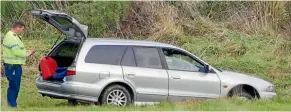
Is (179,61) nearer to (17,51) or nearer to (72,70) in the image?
(72,70)

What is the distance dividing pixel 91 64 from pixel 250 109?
2.78 meters

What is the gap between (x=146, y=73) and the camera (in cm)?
1151

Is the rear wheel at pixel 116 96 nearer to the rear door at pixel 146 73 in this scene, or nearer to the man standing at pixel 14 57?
the rear door at pixel 146 73

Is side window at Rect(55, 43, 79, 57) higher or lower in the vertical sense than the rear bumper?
higher

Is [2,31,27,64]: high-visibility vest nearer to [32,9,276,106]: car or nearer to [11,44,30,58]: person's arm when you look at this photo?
[11,44,30,58]: person's arm

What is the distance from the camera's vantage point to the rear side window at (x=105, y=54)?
37.0 ft

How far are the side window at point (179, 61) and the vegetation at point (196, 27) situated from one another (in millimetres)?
4113

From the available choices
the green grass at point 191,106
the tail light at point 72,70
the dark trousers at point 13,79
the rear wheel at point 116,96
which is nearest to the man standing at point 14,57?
the dark trousers at point 13,79

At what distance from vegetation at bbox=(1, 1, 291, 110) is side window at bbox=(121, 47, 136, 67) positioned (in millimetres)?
4804

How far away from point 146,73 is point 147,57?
0.37 meters

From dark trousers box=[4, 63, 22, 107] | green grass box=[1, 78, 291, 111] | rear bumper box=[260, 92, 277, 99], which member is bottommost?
green grass box=[1, 78, 291, 111]

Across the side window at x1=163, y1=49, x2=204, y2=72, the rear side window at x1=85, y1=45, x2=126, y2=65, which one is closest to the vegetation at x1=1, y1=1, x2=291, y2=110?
the side window at x1=163, y1=49, x2=204, y2=72

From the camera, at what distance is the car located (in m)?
11.1

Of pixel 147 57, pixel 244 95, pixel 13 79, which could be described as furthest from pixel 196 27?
pixel 13 79
